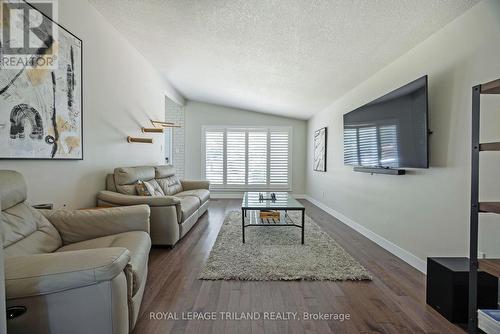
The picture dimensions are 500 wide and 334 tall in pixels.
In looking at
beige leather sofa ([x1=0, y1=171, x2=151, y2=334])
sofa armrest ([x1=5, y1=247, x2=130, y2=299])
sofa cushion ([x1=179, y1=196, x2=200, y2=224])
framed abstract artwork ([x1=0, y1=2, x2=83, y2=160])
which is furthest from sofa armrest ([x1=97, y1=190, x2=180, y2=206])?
sofa armrest ([x1=5, y1=247, x2=130, y2=299])

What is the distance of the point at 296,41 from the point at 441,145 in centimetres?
182

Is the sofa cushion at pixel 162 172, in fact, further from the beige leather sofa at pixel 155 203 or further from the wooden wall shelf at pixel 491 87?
the wooden wall shelf at pixel 491 87

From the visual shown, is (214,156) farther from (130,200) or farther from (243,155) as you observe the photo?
(130,200)

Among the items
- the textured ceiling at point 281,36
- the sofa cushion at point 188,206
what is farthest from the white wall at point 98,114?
the sofa cushion at point 188,206

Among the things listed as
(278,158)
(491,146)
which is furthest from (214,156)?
(491,146)

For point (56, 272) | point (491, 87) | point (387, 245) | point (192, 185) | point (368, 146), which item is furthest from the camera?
point (192, 185)

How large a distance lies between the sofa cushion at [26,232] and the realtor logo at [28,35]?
1.10 metres

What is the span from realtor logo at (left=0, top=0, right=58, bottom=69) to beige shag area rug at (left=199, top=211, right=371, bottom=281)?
92.2 inches

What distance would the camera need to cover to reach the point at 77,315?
1149mm

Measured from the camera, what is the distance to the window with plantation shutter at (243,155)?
701 centimetres

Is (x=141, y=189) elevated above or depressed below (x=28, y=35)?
below

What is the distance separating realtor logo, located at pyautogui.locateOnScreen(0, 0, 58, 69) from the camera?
186 cm

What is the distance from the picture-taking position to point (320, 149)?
5.62 metres

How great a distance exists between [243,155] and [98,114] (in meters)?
4.30
